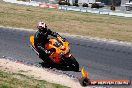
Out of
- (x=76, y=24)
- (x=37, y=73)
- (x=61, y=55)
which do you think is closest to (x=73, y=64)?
(x=61, y=55)

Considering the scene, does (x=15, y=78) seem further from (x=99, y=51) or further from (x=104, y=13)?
(x=104, y=13)

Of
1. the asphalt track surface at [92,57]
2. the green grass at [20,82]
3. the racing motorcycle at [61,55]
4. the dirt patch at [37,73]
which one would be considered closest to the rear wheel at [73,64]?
the racing motorcycle at [61,55]

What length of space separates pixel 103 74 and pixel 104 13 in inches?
1636

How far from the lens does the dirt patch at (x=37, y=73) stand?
11.7 metres

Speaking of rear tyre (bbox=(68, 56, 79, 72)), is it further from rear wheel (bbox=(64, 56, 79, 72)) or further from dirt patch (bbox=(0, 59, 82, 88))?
dirt patch (bbox=(0, 59, 82, 88))

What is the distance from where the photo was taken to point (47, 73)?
1280 centimetres

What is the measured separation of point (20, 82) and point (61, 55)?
2656 millimetres

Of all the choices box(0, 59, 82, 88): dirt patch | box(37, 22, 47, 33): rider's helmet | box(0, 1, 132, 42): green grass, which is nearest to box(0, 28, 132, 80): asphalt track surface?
box(0, 59, 82, 88): dirt patch

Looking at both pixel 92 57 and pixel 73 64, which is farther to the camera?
pixel 92 57

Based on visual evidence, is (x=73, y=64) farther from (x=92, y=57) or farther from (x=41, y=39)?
(x=92, y=57)

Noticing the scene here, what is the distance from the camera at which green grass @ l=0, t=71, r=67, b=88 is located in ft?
34.7

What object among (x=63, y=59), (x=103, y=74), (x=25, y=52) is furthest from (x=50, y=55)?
(x=25, y=52)

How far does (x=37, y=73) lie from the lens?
12.6 metres

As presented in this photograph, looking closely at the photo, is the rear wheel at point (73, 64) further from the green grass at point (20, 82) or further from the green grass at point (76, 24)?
the green grass at point (76, 24)
